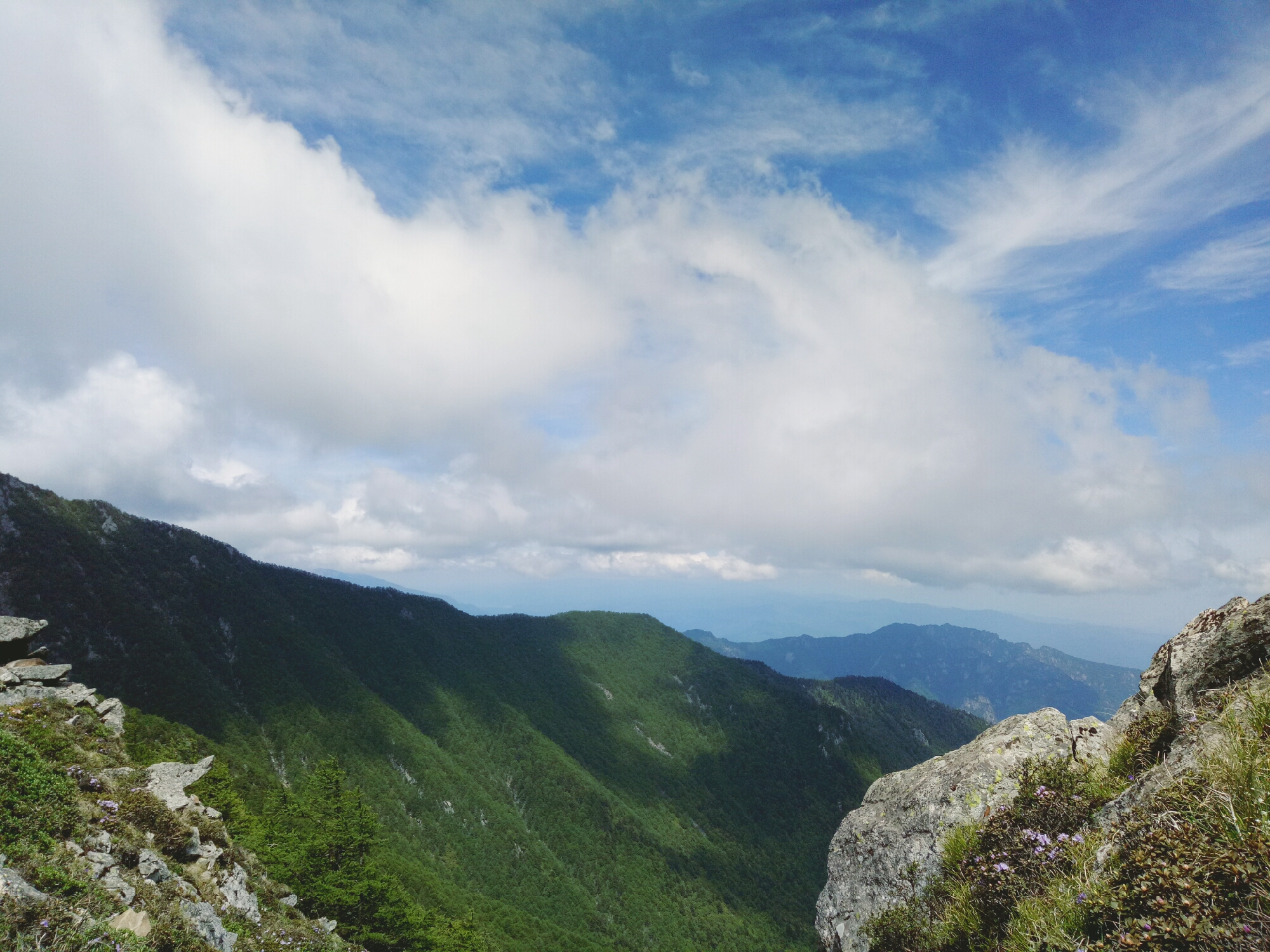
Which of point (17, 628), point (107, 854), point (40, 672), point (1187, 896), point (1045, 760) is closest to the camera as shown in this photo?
point (1187, 896)

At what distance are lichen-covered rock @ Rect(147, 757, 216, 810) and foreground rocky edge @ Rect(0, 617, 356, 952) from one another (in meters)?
0.06

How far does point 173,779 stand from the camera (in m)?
18.6

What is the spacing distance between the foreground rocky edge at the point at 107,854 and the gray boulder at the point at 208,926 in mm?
33

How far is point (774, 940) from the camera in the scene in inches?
7210

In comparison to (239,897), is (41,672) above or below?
above

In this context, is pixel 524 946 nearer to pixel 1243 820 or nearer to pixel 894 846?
pixel 894 846

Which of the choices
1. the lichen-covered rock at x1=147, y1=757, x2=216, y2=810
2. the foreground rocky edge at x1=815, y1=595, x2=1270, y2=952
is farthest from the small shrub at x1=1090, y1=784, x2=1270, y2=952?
the lichen-covered rock at x1=147, y1=757, x2=216, y2=810

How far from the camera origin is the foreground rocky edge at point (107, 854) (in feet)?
27.4

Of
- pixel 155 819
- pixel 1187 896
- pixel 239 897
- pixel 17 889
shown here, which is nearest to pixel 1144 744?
pixel 1187 896

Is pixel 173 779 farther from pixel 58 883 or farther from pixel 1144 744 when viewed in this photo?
pixel 1144 744

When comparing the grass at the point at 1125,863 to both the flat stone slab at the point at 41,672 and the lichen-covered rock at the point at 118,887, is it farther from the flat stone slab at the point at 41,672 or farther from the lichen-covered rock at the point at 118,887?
the flat stone slab at the point at 41,672

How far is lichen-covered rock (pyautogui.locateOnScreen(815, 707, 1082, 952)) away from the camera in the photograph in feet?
28.5

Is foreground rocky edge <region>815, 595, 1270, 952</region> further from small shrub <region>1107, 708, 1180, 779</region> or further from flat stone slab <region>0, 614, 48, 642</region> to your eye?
flat stone slab <region>0, 614, 48, 642</region>

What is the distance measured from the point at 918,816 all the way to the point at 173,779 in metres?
22.9
